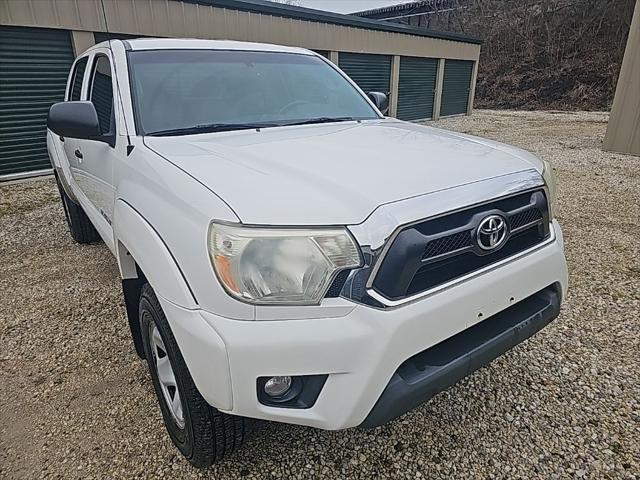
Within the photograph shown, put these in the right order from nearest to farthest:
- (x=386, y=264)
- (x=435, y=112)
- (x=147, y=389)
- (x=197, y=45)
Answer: (x=386, y=264) → (x=147, y=389) → (x=197, y=45) → (x=435, y=112)

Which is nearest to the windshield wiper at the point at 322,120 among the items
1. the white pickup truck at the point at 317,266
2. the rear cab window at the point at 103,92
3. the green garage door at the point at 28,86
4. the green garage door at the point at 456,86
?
the white pickup truck at the point at 317,266

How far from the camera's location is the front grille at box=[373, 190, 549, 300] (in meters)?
1.40

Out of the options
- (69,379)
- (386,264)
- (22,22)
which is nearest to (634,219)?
(386,264)

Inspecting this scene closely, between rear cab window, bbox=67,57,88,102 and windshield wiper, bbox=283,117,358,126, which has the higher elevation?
rear cab window, bbox=67,57,88,102

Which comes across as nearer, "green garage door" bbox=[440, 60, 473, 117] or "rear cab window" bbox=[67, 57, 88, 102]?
"rear cab window" bbox=[67, 57, 88, 102]

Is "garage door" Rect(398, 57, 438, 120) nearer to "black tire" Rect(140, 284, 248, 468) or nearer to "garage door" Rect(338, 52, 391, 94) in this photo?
"garage door" Rect(338, 52, 391, 94)

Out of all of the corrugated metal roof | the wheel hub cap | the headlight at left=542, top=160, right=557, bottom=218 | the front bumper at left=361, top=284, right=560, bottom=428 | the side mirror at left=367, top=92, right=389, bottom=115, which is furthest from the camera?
the corrugated metal roof

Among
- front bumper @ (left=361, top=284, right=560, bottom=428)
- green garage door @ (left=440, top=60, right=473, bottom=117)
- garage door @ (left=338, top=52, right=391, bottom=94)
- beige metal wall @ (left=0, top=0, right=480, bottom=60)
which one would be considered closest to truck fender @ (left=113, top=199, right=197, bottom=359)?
front bumper @ (left=361, top=284, right=560, bottom=428)

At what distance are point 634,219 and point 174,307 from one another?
18.2ft

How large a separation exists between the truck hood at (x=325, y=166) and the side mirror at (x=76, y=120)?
0.36 m

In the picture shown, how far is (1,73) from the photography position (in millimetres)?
6781

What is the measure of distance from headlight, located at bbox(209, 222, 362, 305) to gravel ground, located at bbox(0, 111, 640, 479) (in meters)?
0.72

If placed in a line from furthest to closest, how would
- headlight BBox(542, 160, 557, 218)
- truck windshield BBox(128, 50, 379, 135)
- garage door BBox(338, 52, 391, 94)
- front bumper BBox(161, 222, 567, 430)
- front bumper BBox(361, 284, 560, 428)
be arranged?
garage door BBox(338, 52, 391, 94) → truck windshield BBox(128, 50, 379, 135) → headlight BBox(542, 160, 557, 218) → front bumper BBox(361, 284, 560, 428) → front bumper BBox(161, 222, 567, 430)

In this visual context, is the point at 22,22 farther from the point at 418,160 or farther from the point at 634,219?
the point at 634,219
